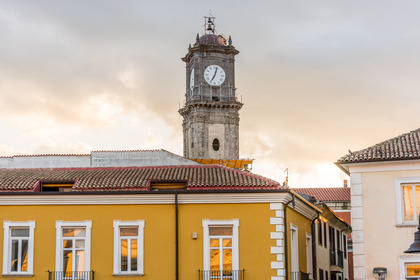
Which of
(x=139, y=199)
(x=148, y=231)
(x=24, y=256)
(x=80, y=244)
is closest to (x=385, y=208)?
(x=148, y=231)

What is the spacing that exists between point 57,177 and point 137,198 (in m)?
4.17

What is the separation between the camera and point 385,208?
30.5 m

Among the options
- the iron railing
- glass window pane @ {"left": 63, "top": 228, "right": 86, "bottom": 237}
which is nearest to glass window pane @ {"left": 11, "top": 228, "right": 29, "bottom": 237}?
glass window pane @ {"left": 63, "top": 228, "right": 86, "bottom": 237}

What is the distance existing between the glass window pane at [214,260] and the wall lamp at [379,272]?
571cm

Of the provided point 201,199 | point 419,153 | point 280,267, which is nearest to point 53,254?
point 201,199

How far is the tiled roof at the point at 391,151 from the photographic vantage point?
3039cm

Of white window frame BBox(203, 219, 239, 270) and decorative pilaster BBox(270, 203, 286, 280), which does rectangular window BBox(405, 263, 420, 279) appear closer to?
decorative pilaster BBox(270, 203, 286, 280)

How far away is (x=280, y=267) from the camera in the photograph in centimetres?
3069

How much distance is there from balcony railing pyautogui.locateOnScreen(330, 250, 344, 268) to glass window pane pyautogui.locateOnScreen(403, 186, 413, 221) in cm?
1643

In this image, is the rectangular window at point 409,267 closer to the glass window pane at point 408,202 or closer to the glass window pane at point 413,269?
the glass window pane at point 413,269

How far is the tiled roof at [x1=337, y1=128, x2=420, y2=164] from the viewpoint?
30394mm

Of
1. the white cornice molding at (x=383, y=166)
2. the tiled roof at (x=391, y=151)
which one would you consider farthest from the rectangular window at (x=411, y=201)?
the tiled roof at (x=391, y=151)

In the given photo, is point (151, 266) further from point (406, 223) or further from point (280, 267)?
point (406, 223)

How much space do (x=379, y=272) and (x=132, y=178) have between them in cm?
1018
